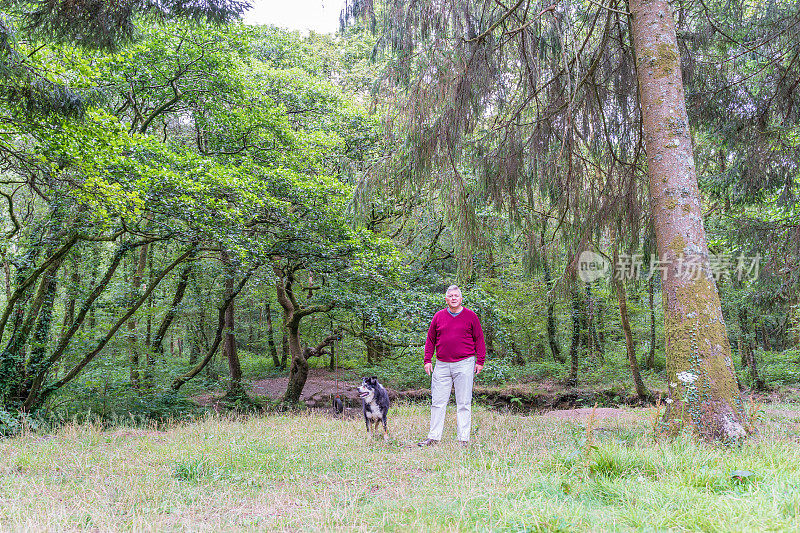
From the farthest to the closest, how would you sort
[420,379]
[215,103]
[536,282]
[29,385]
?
1. [420,379]
2. [536,282]
3. [215,103]
4. [29,385]

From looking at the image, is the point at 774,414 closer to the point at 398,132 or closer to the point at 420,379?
the point at 398,132

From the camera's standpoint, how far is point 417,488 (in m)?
3.10

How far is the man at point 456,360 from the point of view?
17.0 feet

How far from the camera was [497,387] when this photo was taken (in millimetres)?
15719

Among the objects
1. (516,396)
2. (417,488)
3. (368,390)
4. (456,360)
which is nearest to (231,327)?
(516,396)

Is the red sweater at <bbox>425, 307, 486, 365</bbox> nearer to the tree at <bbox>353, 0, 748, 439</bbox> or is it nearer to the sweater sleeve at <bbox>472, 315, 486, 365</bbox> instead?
the sweater sleeve at <bbox>472, 315, 486, 365</bbox>

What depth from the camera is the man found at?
5.17 m

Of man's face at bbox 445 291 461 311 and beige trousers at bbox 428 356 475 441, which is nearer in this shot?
beige trousers at bbox 428 356 475 441

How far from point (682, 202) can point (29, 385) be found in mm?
11845

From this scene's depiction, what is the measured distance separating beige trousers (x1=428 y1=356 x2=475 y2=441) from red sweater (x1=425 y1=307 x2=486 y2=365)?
0.08 m

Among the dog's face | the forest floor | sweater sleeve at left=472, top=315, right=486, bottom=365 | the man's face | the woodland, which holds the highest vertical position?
the woodland

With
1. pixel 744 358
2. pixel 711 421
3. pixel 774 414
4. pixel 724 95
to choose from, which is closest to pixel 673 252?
pixel 711 421

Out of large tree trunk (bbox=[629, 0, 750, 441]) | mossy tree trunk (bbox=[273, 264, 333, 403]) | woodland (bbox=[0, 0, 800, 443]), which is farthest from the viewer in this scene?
mossy tree trunk (bbox=[273, 264, 333, 403])

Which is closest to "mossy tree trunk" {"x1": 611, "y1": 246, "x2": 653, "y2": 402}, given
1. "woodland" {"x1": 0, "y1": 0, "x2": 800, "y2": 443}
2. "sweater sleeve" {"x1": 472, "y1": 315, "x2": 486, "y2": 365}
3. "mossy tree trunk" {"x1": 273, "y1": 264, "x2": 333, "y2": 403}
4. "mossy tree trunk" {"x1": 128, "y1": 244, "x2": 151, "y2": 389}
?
"woodland" {"x1": 0, "y1": 0, "x2": 800, "y2": 443}
